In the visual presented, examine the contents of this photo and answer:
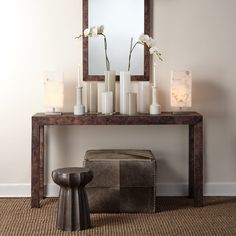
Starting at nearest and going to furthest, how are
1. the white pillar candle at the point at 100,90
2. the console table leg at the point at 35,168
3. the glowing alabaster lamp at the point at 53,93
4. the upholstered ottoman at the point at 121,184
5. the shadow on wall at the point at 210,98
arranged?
the upholstered ottoman at the point at 121,184, the console table leg at the point at 35,168, the glowing alabaster lamp at the point at 53,93, the white pillar candle at the point at 100,90, the shadow on wall at the point at 210,98

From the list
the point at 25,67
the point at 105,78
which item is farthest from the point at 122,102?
the point at 25,67

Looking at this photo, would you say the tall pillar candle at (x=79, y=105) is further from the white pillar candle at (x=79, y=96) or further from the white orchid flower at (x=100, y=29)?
the white orchid flower at (x=100, y=29)

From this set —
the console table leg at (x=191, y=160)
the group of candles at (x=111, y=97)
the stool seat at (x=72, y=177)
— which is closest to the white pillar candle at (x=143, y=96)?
the group of candles at (x=111, y=97)

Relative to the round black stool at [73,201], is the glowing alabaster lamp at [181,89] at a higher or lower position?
higher

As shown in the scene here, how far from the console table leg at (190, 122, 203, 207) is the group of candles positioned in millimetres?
458

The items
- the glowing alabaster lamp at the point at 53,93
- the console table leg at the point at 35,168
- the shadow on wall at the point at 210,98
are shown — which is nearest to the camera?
the console table leg at the point at 35,168

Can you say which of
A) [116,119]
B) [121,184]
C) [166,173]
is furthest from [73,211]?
[166,173]

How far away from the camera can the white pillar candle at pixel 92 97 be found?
4184 mm

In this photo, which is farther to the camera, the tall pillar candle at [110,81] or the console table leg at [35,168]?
the tall pillar candle at [110,81]

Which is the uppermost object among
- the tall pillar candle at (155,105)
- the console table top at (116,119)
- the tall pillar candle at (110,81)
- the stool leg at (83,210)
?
the tall pillar candle at (110,81)

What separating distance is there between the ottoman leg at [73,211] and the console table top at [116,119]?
2.02 ft

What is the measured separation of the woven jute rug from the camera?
3.49 metres

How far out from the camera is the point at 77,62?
4355 mm

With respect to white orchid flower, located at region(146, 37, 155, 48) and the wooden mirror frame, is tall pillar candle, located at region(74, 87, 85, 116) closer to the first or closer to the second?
the wooden mirror frame
